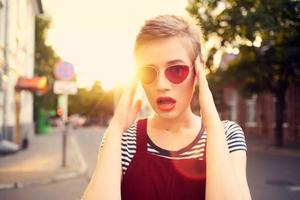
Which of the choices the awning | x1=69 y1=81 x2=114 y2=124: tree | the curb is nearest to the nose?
the curb

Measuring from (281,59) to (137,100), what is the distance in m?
17.6

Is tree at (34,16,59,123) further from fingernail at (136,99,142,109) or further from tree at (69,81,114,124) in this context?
tree at (69,81,114,124)

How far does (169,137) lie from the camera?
176cm

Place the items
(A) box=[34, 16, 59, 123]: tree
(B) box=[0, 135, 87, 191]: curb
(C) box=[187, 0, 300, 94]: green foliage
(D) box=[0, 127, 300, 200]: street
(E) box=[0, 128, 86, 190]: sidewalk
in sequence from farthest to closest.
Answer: (A) box=[34, 16, 59, 123]: tree, (C) box=[187, 0, 300, 94]: green foliage, (E) box=[0, 128, 86, 190]: sidewalk, (B) box=[0, 135, 87, 191]: curb, (D) box=[0, 127, 300, 200]: street

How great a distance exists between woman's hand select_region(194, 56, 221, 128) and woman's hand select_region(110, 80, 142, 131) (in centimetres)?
26

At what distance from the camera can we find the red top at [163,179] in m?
1.64

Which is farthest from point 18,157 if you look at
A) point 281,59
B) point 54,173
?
point 281,59

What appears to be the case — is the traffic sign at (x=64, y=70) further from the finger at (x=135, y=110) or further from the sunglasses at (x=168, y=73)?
the sunglasses at (x=168, y=73)

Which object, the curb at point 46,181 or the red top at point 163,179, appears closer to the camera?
the red top at point 163,179

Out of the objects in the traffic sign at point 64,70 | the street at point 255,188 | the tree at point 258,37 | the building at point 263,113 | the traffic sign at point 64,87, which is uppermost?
the tree at point 258,37

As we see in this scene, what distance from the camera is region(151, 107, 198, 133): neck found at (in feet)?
5.82

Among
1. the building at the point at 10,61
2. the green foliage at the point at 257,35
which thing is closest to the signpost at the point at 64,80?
the building at the point at 10,61

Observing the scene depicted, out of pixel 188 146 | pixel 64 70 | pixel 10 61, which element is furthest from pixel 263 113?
pixel 188 146

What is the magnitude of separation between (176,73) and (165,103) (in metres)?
0.12
